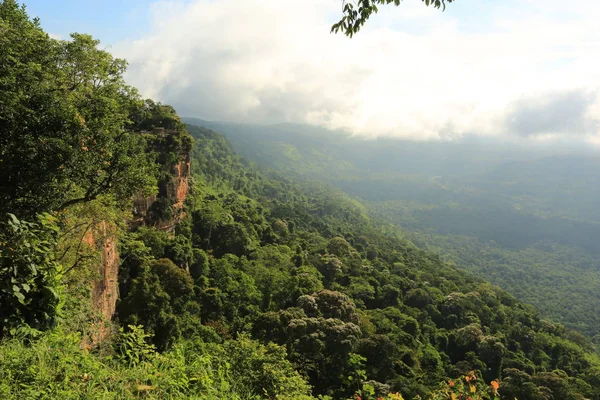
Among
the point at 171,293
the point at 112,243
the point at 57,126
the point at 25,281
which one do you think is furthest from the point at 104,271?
the point at 171,293

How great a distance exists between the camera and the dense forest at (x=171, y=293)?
17.5 ft

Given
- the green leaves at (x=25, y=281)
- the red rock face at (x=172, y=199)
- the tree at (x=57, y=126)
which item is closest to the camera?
the green leaves at (x=25, y=281)

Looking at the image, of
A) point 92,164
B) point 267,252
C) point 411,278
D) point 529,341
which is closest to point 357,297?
point 267,252

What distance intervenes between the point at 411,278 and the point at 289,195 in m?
73.6

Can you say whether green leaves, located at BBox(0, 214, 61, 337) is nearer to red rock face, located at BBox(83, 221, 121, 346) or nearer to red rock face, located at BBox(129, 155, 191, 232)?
red rock face, located at BBox(83, 221, 121, 346)

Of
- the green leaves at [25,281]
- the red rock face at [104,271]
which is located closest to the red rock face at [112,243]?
the red rock face at [104,271]

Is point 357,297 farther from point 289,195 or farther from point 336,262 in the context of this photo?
point 289,195

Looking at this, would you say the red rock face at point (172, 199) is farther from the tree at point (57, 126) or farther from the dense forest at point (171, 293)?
the tree at point (57, 126)

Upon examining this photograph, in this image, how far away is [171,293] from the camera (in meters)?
27.4

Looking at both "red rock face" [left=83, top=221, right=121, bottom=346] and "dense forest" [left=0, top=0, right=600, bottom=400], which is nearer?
"dense forest" [left=0, top=0, right=600, bottom=400]

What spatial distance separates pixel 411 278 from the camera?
56.3m

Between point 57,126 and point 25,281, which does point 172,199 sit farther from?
point 25,281

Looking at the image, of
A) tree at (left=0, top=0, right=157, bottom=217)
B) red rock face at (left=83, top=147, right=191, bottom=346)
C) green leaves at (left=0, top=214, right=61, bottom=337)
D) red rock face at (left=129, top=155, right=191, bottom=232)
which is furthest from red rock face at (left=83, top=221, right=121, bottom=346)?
red rock face at (left=129, top=155, right=191, bottom=232)

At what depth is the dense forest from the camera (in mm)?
5340
